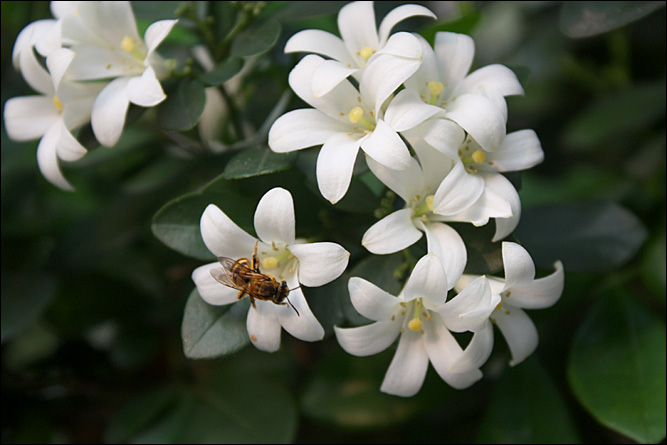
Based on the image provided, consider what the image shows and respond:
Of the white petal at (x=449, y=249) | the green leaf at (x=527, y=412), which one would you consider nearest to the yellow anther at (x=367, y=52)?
the white petal at (x=449, y=249)

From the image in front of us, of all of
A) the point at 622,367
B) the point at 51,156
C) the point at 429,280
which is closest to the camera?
the point at 429,280

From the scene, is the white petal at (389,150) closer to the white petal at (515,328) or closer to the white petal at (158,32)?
the white petal at (515,328)

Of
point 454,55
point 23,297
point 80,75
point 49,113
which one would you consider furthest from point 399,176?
point 23,297

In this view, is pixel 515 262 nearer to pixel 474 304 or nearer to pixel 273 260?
pixel 474 304

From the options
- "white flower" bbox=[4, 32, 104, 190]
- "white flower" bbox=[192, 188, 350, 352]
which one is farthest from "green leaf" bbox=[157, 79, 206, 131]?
"white flower" bbox=[192, 188, 350, 352]

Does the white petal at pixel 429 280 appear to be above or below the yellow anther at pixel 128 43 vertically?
below

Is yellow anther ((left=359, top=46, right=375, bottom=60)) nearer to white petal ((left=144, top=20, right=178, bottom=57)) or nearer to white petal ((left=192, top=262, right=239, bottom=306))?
white petal ((left=144, top=20, right=178, bottom=57))
